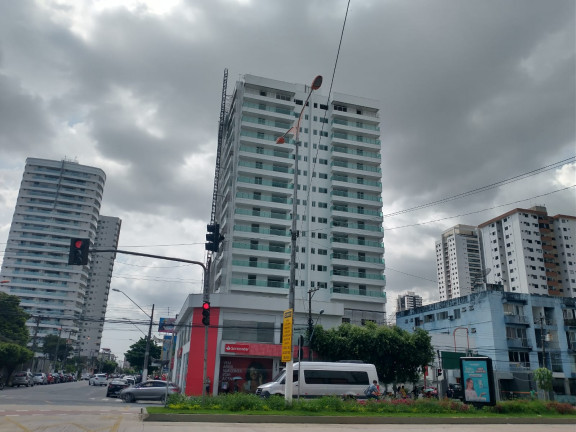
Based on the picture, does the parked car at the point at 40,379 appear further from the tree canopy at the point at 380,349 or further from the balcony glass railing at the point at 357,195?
the balcony glass railing at the point at 357,195

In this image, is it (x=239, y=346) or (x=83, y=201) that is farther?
(x=83, y=201)

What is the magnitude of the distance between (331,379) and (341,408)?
897 cm

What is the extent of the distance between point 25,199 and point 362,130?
102042 mm

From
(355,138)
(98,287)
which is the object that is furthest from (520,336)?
(98,287)

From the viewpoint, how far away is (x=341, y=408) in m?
17.4

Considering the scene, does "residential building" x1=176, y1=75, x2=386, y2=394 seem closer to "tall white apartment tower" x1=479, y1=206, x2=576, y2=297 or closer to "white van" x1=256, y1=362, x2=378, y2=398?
"white van" x1=256, y1=362, x2=378, y2=398

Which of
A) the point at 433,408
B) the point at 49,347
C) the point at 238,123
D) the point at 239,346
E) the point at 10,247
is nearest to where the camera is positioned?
the point at 433,408

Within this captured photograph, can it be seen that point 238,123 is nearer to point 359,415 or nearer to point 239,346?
point 239,346

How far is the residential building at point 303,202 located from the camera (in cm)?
6800

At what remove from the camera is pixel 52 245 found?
13462 cm

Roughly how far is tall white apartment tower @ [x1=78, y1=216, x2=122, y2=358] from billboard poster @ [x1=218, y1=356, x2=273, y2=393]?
132 m

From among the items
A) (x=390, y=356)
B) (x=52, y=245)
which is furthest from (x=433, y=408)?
(x=52, y=245)

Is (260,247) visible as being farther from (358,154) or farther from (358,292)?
(358,154)

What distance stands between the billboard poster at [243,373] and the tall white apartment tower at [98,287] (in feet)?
435
